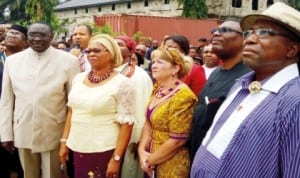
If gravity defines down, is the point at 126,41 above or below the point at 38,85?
above

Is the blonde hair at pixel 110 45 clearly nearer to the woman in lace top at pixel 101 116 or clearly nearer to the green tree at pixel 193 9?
the woman in lace top at pixel 101 116

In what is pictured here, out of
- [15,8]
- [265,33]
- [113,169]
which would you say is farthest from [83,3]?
[265,33]

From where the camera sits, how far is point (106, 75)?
3703mm

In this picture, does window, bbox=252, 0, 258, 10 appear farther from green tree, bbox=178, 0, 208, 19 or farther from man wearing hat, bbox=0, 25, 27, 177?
man wearing hat, bbox=0, 25, 27, 177

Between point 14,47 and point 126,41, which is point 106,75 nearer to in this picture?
point 126,41

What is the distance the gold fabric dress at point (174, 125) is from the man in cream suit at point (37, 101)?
117cm

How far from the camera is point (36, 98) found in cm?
409

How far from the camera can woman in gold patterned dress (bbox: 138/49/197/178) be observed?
10.9ft

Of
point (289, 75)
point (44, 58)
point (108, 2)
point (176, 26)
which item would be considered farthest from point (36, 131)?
point (108, 2)

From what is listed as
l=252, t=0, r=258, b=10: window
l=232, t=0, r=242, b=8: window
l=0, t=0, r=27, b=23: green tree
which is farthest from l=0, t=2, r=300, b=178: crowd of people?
l=0, t=0, r=27, b=23: green tree

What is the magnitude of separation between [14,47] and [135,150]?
83.1 inches

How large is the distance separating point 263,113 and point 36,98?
2.60m

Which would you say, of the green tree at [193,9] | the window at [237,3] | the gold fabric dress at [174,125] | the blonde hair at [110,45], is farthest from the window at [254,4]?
the gold fabric dress at [174,125]

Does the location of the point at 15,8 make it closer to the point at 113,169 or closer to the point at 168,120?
the point at 113,169
